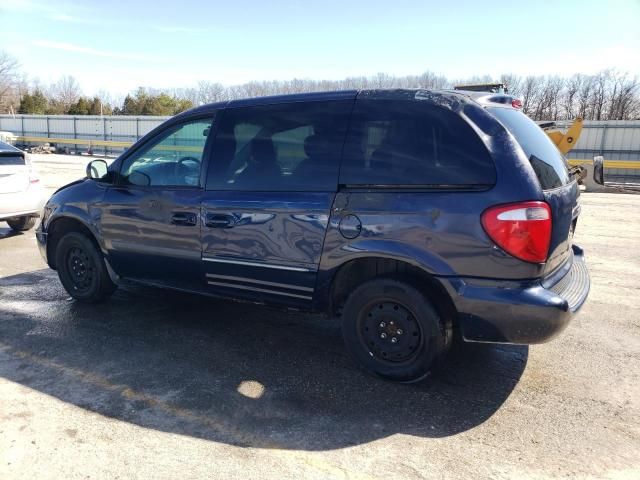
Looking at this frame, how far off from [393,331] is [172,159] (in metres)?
2.46

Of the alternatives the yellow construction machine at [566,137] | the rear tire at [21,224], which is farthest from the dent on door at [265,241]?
the yellow construction machine at [566,137]

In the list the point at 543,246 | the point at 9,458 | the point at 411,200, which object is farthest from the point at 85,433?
the point at 543,246

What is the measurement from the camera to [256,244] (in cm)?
387

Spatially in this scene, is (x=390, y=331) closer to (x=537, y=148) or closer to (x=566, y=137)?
(x=537, y=148)

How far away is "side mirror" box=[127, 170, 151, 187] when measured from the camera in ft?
14.8

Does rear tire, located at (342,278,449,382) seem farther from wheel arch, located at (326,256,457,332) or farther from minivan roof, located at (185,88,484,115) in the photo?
minivan roof, located at (185,88,484,115)

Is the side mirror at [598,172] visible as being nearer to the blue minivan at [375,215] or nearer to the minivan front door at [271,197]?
the blue minivan at [375,215]

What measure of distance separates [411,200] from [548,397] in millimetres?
1618

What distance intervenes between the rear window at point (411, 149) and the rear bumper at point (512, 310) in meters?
0.65

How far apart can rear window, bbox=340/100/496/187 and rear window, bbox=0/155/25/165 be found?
22.5 ft

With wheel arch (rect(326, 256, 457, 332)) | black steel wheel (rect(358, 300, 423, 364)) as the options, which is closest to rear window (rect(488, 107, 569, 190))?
wheel arch (rect(326, 256, 457, 332))

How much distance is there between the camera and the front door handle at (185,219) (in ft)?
13.6

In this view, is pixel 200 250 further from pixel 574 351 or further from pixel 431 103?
pixel 574 351

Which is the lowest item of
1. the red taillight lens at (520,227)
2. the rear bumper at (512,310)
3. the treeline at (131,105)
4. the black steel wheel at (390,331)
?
the black steel wheel at (390,331)
